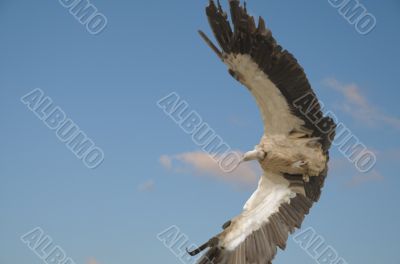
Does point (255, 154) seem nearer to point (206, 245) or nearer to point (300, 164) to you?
point (300, 164)

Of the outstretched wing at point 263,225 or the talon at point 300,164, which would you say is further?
the talon at point 300,164

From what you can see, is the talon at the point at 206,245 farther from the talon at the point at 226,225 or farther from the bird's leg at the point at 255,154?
the bird's leg at the point at 255,154

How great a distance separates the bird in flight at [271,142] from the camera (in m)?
7.59

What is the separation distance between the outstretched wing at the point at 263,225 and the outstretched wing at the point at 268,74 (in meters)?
0.96

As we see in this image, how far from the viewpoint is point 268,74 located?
7828mm

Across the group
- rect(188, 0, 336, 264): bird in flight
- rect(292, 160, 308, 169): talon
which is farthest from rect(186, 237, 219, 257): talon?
rect(292, 160, 308, 169): talon

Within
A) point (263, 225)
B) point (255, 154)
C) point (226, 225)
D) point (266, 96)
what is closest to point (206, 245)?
point (226, 225)

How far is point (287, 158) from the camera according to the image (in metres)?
8.44

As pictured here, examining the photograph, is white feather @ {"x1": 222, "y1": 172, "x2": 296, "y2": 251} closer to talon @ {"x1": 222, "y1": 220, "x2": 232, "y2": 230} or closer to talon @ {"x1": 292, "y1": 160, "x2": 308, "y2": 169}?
talon @ {"x1": 222, "y1": 220, "x2": 232, "y2": 230}

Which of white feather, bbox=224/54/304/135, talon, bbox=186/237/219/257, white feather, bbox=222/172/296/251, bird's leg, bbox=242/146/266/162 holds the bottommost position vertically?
talon, bbox=186/237/219/257

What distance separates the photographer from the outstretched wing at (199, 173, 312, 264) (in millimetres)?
7617

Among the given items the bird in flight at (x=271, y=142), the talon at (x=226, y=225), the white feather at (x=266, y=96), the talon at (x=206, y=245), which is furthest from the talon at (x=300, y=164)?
the talon at (x=206, y=245)

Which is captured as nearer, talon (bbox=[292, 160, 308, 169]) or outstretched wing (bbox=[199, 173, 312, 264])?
outstretched wing (bbox=[199, 173, 312, 264])

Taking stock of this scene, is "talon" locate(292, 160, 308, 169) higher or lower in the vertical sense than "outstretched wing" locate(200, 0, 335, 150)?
lower
